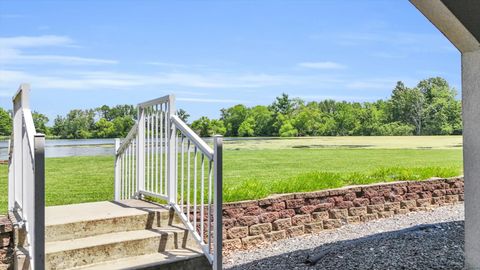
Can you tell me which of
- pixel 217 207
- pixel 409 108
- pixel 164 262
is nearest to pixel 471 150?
pixel 217 207

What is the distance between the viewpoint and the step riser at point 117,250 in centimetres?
314

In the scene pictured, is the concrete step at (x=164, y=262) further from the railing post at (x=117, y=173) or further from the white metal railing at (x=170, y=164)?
the railing post at (x=117, y=173)

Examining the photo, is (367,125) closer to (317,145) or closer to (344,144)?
(344,144)

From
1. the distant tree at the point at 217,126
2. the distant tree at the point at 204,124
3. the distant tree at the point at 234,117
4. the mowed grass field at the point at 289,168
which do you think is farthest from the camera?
the distant tree at the point at 234,117

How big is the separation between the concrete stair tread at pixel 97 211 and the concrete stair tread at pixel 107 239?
166mm

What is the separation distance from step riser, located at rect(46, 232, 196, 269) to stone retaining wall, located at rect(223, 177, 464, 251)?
1.30 meters

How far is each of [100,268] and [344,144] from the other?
57.5ft

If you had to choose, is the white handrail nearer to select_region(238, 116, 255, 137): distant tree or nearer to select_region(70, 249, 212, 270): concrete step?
select_region(70, 249, 212, 270): concrete step

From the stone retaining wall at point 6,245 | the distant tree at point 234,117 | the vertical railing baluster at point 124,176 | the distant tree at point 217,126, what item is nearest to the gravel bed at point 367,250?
the vertical railing baluster at point 124,176

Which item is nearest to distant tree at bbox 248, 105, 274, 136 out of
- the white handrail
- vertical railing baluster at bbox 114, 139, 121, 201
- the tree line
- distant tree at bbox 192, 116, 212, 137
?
the tree line

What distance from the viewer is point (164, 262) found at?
326 cm

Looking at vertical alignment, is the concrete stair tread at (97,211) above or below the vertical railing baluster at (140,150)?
A: below

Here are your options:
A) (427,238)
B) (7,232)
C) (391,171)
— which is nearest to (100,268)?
(7,232)

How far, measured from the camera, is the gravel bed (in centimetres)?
383
